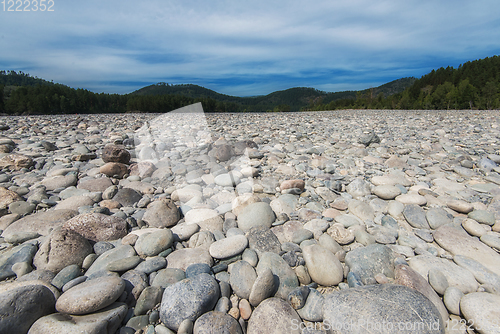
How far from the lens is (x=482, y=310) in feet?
5.42

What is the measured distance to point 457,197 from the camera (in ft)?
11.3

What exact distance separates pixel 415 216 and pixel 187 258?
8.88 ft

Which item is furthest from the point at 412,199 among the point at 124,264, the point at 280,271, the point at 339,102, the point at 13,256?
the point at 339,102

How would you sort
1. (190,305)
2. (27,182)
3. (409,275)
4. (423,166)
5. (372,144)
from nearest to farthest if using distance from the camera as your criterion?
(190,305), (409,275), (27,182), (423,166), (372,144)

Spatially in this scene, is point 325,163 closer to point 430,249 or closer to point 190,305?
point 430,249

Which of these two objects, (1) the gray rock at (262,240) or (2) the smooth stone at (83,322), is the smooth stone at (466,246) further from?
(2) the smooth stone at (83,322)

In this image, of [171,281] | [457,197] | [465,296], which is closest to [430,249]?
[465,296]

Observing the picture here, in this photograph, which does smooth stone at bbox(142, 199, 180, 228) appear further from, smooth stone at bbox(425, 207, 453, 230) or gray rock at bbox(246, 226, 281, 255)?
smooth stone at bbox(425, 207, 453, 230)

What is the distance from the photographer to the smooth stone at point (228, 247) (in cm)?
232

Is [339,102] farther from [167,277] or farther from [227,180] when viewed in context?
[167,277]

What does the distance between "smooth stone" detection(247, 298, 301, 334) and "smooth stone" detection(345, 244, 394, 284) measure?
0.77m

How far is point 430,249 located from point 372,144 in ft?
16.3

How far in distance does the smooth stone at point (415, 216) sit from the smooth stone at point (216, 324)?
2.40 meters

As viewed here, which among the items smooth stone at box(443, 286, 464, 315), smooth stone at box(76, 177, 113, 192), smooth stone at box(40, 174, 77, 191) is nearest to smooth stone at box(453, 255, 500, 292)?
smooth stone at box(443, 286, 464, 315)
